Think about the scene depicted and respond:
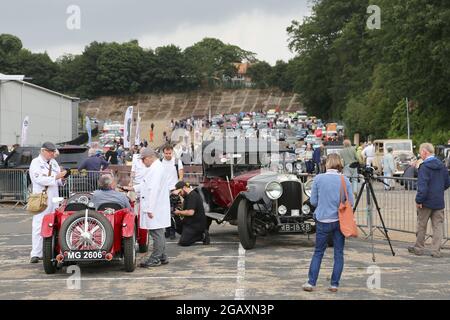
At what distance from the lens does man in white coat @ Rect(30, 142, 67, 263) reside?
11.4 m

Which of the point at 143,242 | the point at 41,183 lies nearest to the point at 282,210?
the point at 143,242

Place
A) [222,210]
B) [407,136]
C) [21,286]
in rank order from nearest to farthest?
[21,286], [222,210], [407,136]

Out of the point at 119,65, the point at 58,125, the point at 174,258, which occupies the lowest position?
the point at 174,258

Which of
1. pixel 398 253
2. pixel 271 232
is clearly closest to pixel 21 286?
pixel 271 232

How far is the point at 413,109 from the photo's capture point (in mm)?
56469

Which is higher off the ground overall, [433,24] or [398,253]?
[433,24]

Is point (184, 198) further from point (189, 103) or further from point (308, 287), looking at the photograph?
point (189, 103)

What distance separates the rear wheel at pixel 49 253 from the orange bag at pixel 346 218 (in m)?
4.25

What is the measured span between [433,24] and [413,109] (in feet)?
53.1

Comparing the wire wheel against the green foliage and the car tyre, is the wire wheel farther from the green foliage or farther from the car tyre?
the green foliage

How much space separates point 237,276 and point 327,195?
1.96 m

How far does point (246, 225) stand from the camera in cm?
1237

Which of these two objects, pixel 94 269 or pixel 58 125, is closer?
pixel 94 269
